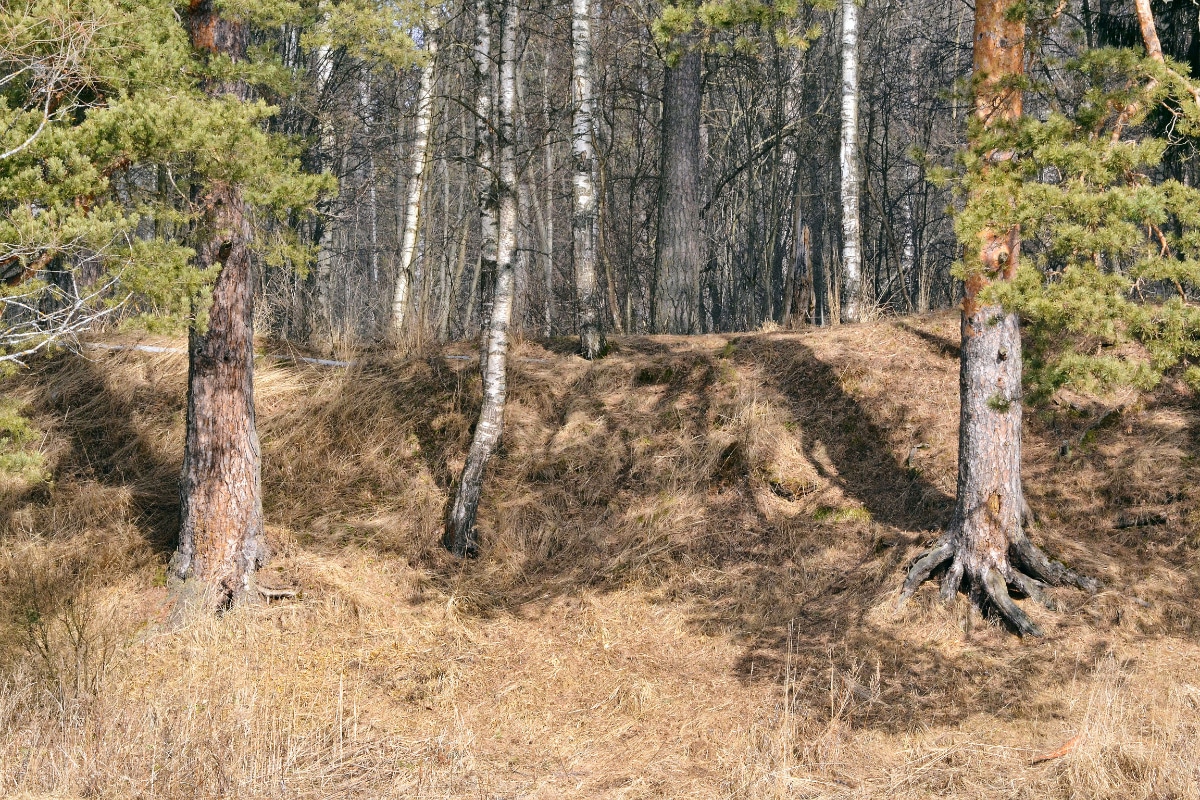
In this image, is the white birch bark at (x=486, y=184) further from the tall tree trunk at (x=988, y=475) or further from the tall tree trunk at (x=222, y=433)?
the tall tree trunk at (x=988, y=475)

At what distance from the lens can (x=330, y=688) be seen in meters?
6.74

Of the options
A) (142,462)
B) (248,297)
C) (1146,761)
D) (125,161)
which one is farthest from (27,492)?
(1146,761)

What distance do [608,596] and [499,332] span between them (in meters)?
2.53

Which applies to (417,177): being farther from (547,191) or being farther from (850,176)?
(547,191)

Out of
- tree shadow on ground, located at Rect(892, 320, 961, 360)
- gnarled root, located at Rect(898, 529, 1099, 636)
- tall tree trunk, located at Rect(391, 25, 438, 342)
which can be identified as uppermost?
tall tree trunk, located at Rect(391, 25, 438, 342)

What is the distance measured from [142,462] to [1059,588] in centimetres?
806

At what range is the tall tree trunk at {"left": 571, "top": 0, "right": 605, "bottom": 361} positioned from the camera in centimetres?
967

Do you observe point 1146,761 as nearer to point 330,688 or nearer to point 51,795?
point 330,688

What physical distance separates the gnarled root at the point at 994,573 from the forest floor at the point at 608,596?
0.46ft

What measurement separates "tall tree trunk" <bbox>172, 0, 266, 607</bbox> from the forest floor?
34 cm

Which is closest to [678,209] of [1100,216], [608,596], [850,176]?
[850,176]

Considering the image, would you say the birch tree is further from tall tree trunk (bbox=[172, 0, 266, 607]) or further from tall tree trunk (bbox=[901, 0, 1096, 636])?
tall tree trunk (bbox=[901, 0, 1096, 636])

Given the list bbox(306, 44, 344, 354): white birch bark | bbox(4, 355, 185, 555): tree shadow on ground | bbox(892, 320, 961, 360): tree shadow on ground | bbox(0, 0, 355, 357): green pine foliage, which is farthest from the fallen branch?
bbox(306, 44, 344, 354): white birch bark

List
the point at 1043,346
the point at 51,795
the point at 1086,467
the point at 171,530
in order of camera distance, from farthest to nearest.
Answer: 1. the point at 171,530
2. the point at 1086,467
3. the point at 1043,346
4. the point at 51,795
